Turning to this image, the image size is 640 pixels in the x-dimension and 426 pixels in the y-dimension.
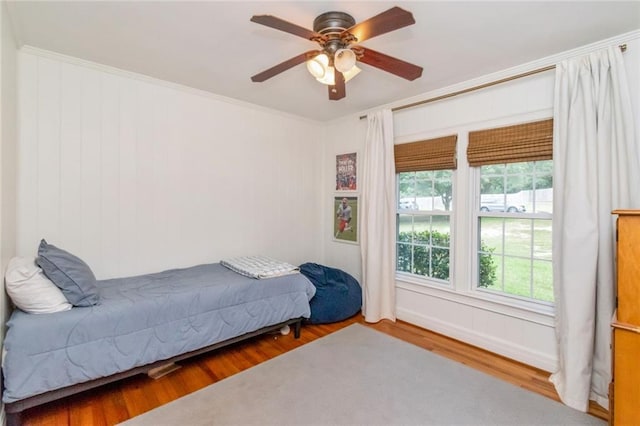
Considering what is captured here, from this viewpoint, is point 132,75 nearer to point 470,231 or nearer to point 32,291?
point 32,291

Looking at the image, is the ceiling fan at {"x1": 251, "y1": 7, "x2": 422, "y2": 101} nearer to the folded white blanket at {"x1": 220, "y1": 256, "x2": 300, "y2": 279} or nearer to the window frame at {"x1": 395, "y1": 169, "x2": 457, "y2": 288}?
the window frame at {"x1": 395, "y1": 169, "x2": 457, "y2": 288}

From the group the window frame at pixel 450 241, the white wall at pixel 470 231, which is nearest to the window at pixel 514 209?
the white wall at pixel 470 231

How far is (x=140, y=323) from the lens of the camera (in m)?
2.09

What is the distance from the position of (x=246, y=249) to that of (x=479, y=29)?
9.74 feet

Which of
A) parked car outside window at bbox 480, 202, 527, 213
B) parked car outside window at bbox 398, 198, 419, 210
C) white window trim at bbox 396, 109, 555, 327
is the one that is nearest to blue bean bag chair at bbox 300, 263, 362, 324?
white window trim at bbox 396, 109, 555, 327

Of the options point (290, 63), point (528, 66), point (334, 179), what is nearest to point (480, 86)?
point (528, 66)

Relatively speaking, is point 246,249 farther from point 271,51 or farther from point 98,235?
point 271,51

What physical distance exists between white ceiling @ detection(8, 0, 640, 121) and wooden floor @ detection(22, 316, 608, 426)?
244 centimetres

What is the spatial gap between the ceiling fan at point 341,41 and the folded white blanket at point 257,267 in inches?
64.7

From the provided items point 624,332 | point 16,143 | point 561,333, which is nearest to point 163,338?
point 16,143

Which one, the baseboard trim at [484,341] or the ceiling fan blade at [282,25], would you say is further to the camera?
the baseboard trim at [484,341]

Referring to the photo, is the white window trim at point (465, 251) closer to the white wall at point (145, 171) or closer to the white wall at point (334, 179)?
the white wall at point (334, 179)

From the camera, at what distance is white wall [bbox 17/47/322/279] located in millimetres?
2400

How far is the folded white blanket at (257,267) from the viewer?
285 cm
